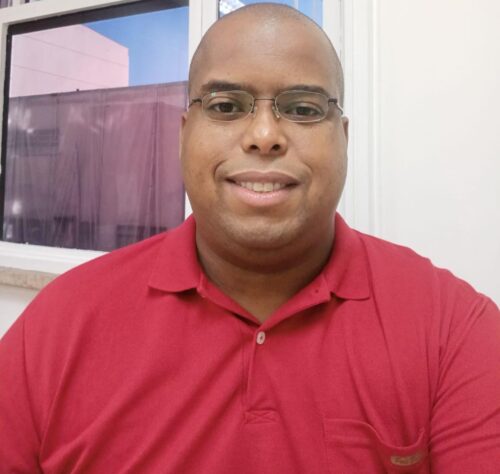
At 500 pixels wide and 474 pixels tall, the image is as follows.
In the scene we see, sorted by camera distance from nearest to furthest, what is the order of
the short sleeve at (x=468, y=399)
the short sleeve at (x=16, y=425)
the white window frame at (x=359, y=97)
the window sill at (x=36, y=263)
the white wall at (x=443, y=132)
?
the short sleeve at (x=468, y=399) < the short sleeve at (x=16, y=425) < the white wall at (x=443, y=132) < the white window frame at (x=359, y=97) < the window sill at (x=36, y=263)

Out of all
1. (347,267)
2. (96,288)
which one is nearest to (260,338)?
(347,267)

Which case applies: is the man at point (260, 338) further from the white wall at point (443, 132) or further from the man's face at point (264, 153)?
the white wall at point (443, 132)

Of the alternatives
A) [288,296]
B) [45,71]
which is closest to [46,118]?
[45,71]

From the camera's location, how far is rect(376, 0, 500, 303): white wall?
1076 mm

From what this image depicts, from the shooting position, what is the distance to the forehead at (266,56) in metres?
0.76

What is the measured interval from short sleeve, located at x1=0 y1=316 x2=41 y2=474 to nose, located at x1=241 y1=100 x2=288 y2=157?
0.58 meters

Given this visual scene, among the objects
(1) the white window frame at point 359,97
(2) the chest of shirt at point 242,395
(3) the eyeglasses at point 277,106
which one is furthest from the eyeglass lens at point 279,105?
(1) the white window frame at point 359,97

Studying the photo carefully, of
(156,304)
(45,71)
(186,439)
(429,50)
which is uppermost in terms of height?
(45,71)

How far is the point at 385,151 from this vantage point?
1.19 m

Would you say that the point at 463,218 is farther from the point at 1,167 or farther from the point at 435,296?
the point at 1,167

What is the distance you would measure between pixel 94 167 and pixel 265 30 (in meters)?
1.32

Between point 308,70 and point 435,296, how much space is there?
0.48m

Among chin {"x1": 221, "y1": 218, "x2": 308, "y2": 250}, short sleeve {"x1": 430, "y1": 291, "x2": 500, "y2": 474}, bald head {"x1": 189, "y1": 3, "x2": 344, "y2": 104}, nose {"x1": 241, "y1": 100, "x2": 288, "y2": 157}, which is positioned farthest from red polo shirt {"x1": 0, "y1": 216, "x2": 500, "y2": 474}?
bald head {"x1": 189, "y1": 3, "x2": 344, "y2": 104}

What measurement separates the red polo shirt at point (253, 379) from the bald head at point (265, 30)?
0.40 meters
